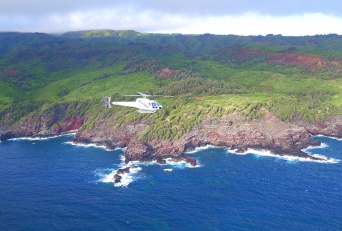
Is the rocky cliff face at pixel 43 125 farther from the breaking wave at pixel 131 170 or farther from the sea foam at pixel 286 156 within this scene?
the sea foam at pixel 286 156

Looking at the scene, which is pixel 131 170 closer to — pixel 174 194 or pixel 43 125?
pixel 174 194

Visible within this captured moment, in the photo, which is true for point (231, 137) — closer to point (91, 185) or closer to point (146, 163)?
point (146, 163)

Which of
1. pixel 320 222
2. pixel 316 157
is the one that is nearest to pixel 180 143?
pixel 316 157

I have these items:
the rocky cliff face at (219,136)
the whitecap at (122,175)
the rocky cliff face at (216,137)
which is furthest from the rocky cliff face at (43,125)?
the whitecap at (122,175)

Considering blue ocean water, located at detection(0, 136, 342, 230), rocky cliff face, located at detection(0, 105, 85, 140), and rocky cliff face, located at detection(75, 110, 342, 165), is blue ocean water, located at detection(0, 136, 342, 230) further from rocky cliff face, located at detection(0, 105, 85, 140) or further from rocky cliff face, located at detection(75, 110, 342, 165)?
rocky cliff face, located at detection(0, 105, 85, 140)

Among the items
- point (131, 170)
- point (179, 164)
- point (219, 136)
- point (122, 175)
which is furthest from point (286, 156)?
point (122, 175)

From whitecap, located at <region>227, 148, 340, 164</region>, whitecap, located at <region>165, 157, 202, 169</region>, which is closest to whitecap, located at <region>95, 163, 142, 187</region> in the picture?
whitecap, located at <region>165, 157, 202, 169</region>

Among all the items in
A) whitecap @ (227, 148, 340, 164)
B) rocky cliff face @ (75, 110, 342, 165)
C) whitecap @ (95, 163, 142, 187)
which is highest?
rocky cliff face @ (75, 110, 342, 165)

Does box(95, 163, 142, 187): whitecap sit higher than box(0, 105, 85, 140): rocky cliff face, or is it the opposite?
box(0, 105, 85, 140): rocky cliff face
